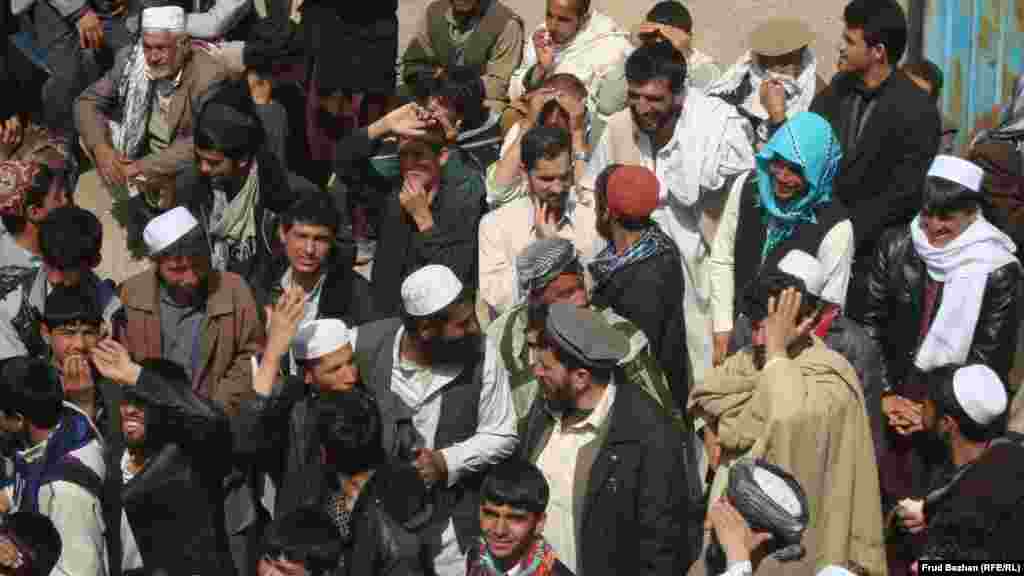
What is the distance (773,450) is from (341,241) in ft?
7.68

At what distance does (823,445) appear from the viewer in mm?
8398

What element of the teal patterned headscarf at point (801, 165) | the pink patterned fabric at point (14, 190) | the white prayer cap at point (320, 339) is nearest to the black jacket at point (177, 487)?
the white prayer cap at point (320, 339)

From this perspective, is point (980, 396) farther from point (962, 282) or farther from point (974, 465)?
point (962, 282)

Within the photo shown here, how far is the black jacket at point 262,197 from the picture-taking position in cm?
1050

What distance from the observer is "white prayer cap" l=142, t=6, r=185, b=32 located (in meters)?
11.1

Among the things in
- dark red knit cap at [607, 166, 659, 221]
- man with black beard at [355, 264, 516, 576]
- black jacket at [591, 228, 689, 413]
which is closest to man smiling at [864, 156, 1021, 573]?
black jacket at [591, 228, 689, 413]

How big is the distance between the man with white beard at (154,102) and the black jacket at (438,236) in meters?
1.11

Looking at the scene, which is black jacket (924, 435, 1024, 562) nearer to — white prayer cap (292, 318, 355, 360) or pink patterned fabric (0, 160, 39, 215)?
white prayer cap (292, 318, 355, 360)

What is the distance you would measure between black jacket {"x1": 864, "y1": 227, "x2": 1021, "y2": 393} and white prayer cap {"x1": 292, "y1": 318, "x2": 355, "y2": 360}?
226cm

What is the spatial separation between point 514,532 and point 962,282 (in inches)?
97.9

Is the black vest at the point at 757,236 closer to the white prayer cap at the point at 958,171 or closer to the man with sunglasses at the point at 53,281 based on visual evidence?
the white prayer cap at the point at 958,171

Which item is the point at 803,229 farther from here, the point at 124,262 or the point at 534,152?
the point at 124,262

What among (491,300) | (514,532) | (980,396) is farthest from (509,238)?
(980,396)

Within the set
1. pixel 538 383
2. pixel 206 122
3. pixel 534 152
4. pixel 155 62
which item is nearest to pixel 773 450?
pixel 538 383
